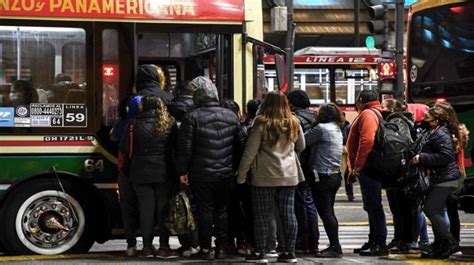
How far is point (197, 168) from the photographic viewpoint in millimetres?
10008

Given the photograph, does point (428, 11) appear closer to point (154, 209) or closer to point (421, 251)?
point (421, 251)

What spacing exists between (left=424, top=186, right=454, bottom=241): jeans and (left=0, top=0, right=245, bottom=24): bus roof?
9.07ft

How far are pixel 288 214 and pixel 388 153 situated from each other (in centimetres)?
132

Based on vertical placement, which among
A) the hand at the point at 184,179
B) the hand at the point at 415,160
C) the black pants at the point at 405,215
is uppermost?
the hand at the point at 415,160

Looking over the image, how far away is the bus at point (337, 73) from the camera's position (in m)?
29.7

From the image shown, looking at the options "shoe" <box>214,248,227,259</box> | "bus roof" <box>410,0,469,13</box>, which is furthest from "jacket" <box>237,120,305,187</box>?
"bus roof" <box>410,0,469,13</box>

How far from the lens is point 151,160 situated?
10.2 meters

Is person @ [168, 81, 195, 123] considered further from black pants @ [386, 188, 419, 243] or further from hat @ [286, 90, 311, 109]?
black pants @ [386, 188, 419, 243]

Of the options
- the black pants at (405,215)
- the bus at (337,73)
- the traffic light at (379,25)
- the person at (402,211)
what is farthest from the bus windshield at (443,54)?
the bus at (337,73)

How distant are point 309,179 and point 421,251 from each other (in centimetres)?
142

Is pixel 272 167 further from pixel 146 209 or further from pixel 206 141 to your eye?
pixel 146 209

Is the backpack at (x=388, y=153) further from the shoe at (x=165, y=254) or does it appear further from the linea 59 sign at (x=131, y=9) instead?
the shoe at (x=165, y=254)

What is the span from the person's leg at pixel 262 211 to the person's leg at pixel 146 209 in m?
1.05

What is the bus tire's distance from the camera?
1046 centimetres
